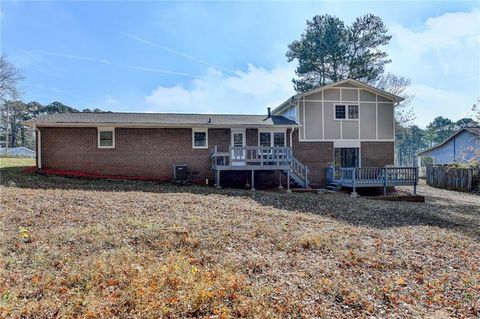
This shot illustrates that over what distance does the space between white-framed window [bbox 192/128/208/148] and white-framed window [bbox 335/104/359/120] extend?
8.21 m

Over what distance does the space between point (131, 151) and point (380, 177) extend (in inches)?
537

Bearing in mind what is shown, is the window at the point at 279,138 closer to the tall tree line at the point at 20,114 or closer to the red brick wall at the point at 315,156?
the red brick wall at the point at 315,156

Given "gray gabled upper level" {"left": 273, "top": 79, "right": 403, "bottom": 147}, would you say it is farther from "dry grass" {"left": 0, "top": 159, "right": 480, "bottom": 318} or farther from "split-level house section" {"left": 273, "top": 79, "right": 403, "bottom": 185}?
"dry grass" {"left": 0, "top": 159, "right": 480, "bottom": 318}

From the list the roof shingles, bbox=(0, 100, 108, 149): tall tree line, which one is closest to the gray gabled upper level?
the roof shingles

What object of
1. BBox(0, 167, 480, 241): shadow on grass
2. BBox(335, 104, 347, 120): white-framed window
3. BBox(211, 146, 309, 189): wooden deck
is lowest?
BBox(0, 167, 480, 241): shadow on grass

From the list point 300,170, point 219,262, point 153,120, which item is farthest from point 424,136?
point 219,262

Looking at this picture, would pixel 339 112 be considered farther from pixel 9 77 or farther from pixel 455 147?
pixel 9 77

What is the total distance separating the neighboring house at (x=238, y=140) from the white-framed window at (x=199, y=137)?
2.2 inches

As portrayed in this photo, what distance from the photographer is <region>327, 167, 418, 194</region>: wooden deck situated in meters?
15.9

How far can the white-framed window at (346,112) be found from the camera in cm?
1856

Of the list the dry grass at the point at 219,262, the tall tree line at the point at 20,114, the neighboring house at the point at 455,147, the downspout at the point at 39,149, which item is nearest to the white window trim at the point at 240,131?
the dry grass at the point at 219,262

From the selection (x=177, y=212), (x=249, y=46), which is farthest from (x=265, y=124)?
(x=177, y=212)

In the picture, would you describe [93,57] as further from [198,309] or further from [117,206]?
[198,309]

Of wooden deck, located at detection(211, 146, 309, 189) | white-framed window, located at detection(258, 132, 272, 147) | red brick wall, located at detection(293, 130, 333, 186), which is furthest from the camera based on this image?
red brick wall, located at detection(293, 130, 333, 186)
